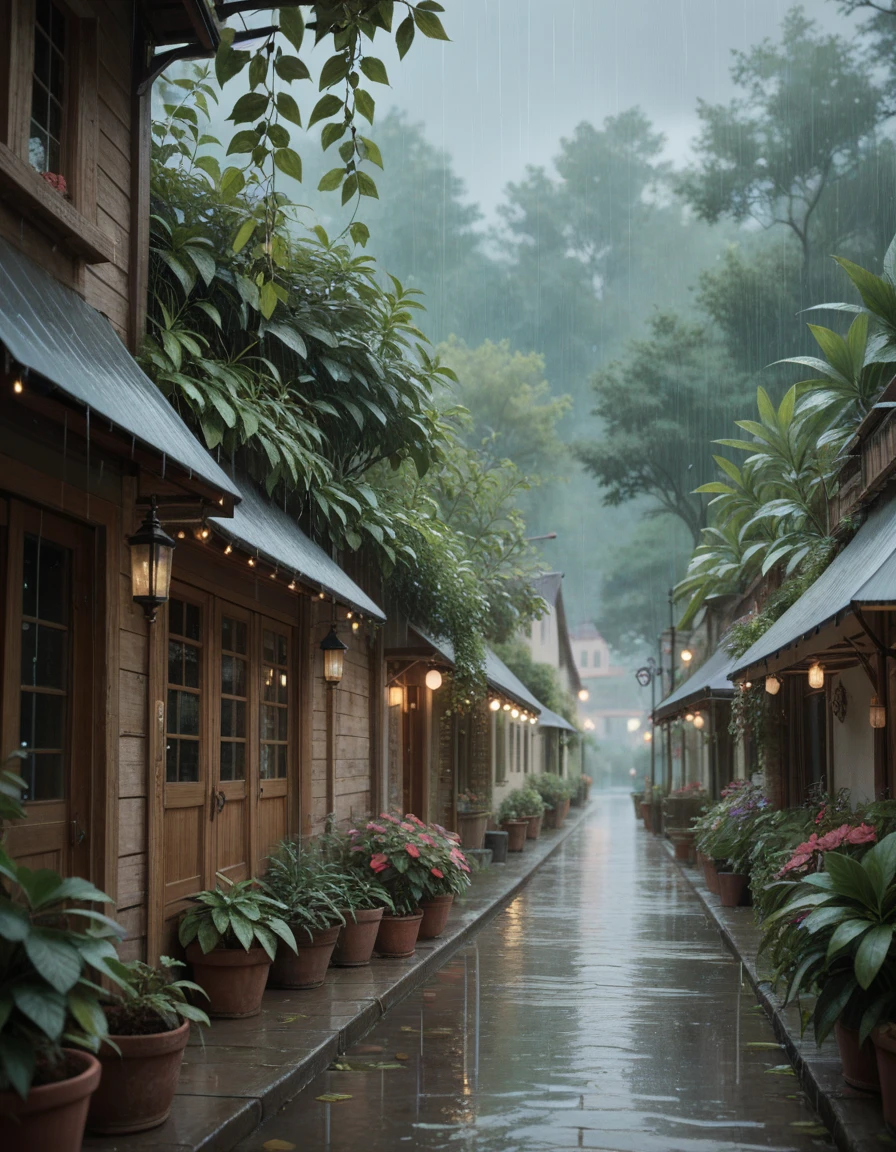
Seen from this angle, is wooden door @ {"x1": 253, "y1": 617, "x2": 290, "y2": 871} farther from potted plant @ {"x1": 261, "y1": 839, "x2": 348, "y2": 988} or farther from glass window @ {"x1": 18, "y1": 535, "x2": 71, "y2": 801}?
glass window @ {"x1": 18, "y1": 535, "x2": 71, "y2": 801}

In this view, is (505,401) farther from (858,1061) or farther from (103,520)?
(858,1061)

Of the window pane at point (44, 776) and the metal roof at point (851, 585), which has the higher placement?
the metal roof at point (851, 585)

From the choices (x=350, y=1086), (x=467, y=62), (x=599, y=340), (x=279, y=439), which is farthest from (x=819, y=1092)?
(x=467, y=62)

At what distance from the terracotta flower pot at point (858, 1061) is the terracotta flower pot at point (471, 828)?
1424 cm

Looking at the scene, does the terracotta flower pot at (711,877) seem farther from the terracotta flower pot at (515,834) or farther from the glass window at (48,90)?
the glass window at (48,90)

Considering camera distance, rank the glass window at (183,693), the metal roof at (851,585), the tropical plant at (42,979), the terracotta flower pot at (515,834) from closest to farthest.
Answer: the tropical plant at (42,979) → the metal roof at (851,585) → the glass window at (183,693) → the terracotta flower pot at (515,834)

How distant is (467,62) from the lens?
399ft

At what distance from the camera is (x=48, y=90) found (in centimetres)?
677

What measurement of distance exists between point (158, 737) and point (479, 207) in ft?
216

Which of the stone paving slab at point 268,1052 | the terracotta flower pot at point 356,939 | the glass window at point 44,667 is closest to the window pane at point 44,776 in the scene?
the glass window at point 44,667

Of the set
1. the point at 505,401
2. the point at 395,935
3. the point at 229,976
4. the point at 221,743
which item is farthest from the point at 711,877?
the point at 505,401

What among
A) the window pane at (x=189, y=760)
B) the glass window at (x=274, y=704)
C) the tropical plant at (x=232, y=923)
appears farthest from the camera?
the glass window at (x=274, y=704)

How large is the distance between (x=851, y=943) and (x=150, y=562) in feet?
13.0

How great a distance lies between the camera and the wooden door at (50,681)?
19.2ft
